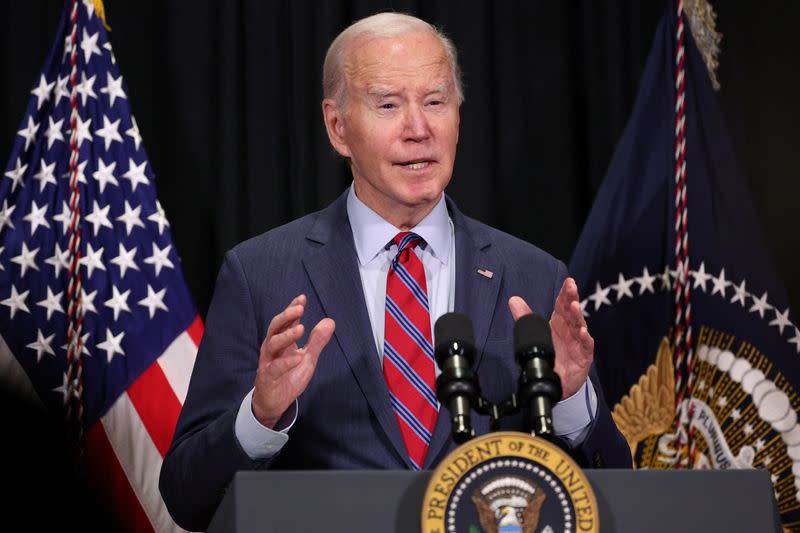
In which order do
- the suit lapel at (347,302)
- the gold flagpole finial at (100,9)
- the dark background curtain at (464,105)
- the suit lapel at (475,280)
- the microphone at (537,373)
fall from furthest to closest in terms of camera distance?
the dark background curtain at (464,105)
the gold flagpole finial at (100,9)
the suit lapel at (475,280)
the suit lapel at (347,302)
the microphone at (537,373)

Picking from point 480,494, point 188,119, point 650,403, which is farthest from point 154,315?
point 480,494

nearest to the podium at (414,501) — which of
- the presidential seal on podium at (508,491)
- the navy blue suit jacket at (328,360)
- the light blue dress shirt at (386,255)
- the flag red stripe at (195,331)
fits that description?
the presidential seal on podium at (508,491)

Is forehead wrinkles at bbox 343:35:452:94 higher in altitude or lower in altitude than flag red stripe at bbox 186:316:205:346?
higher

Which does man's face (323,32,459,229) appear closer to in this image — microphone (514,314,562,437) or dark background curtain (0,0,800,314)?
microphone (514,314,562,437)

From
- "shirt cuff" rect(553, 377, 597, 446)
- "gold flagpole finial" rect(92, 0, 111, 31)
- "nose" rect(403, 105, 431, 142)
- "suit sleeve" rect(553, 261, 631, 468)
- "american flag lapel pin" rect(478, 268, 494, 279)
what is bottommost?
"suit sleeve" rect(553, 261, 631, 468)

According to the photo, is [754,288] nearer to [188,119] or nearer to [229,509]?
[188,119]

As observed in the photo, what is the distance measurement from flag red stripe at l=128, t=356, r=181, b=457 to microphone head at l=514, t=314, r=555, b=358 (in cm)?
180

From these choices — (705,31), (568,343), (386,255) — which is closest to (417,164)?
(386,255)

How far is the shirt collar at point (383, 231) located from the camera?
257 centimetres

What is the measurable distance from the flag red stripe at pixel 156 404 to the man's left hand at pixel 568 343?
1.56 m

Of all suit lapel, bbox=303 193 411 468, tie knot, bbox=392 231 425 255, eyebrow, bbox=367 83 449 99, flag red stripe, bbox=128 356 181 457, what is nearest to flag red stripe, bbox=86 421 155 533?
flag red stripe, bbox=128 356 181 457

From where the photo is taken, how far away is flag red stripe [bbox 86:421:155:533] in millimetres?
3242

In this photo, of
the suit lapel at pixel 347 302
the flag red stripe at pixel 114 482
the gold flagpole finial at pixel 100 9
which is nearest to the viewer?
the suit lapel at pixel 347 302

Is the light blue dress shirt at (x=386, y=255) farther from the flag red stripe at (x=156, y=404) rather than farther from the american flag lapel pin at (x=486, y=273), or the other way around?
the flag red stripe at (x=156, y=404)
